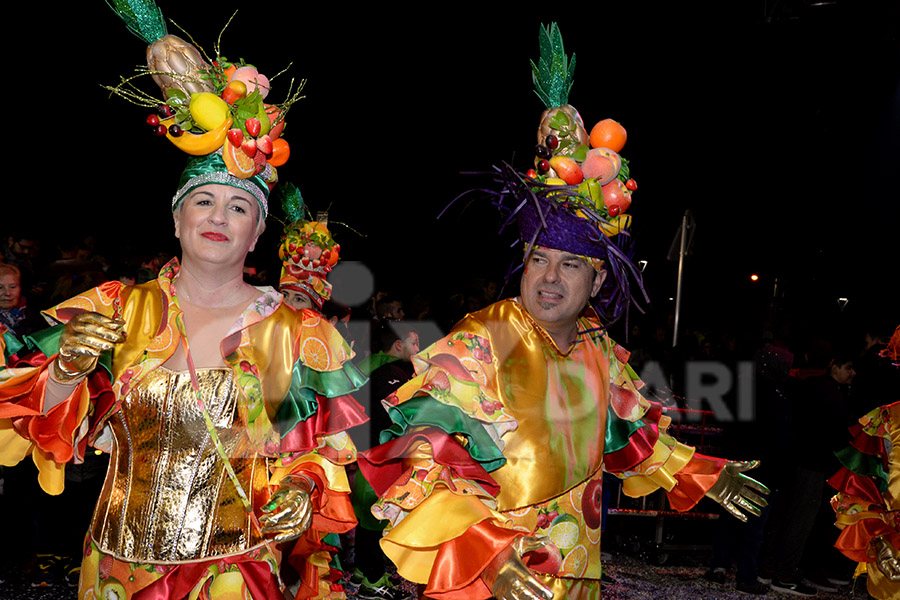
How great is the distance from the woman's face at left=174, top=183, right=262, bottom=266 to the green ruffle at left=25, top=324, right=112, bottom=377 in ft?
1.16

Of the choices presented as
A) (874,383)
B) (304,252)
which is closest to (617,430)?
(304,252)

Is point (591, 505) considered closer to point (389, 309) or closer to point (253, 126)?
point (253, 126)

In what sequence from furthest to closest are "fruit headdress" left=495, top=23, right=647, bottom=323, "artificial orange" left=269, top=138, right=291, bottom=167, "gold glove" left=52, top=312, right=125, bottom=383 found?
"fruit headdress" left=495, top=23, right=647, bottom=323, "artificial orange" left=269, top=138, right=291, bottom=167, "gold glove" left=52, top=312, right=125, bottom=383

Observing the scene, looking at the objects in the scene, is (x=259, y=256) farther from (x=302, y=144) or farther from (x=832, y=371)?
(x=832, y=371)

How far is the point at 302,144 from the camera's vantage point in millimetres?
9375

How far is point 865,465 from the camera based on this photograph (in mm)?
3979

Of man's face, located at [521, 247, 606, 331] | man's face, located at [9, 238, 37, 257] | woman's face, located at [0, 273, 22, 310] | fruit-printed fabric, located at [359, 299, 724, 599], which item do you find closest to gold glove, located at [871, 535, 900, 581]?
fruit-printed fabric, located at [359, 299, 724, 599]

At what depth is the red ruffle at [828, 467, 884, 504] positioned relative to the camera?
3941 mm

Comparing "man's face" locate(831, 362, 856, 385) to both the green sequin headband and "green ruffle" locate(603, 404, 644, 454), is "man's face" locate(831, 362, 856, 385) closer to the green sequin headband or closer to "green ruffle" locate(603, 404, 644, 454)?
"green ruffle" locate(603, 404, 644, 454)

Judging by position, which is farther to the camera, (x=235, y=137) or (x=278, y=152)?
(x=278, y=152)

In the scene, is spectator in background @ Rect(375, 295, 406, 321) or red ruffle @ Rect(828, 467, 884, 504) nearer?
red ruffle @ Rect(828, 467, 884, 504)

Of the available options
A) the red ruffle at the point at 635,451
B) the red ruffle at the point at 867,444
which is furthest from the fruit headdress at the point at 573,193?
the red ruffle at the point at 867,444

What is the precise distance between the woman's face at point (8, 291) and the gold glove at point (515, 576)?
3.97 meters

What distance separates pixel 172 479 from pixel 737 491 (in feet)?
6.49
